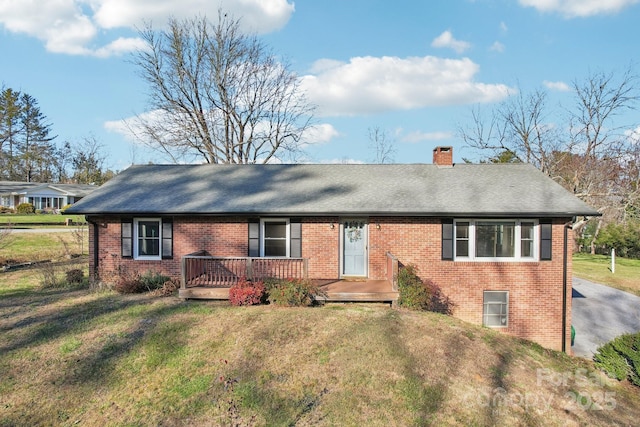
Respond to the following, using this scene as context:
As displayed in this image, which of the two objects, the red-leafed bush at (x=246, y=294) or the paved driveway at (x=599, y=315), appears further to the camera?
the paved driveway at (x=599, y=315)

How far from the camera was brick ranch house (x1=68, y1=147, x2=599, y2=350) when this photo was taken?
35.5 feet

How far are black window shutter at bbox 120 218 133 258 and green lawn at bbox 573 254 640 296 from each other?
21.5 m

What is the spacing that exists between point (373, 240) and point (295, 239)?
230 centimetres

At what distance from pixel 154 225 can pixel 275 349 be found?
655 cm

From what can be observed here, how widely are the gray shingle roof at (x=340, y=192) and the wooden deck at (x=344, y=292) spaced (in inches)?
79.0

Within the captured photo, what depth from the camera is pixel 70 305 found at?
33.1ft

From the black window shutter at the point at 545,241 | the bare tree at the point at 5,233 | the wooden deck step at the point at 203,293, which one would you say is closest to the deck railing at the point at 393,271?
the black window shutter at the point at 545,241

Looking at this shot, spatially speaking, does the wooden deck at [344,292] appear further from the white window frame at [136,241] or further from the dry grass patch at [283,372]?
the white window frame at [136,241]

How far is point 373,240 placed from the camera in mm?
A: 11258

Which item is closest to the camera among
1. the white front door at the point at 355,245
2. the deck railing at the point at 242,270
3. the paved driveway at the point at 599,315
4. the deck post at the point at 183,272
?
the deck post at the point at 183,272

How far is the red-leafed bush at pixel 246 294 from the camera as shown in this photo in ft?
31.2

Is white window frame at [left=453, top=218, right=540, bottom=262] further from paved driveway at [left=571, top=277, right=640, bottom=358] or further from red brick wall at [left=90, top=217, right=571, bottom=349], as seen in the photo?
paved driveway at [left=571, top=277, right=640, bottom=358]

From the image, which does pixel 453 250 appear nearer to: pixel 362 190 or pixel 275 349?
pixel 362 190

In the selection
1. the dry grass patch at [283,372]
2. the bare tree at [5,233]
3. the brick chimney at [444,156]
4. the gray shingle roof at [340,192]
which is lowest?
the dry grass patch at [283,372]
